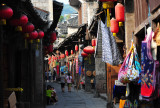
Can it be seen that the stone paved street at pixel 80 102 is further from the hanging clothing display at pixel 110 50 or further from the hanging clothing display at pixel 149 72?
the hanging clothing display at pixel 149 72

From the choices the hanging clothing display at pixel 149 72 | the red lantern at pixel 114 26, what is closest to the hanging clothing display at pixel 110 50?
the red lantern at pixel 114 26

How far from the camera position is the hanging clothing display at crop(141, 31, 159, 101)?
7.48 m

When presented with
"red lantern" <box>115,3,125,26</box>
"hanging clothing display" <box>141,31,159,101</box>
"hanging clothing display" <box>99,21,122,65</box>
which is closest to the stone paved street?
"hanging clothing display" <box>99,21,122,65</box>

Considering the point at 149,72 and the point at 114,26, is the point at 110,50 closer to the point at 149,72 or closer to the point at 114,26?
the point at 114,26

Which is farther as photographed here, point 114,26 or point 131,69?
point 114,26

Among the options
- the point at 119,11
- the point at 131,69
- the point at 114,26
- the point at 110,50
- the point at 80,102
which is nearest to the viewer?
the point at 131,69

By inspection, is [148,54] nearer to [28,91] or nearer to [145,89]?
[145,89]

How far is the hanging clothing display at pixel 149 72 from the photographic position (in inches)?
295

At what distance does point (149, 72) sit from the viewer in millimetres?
7613

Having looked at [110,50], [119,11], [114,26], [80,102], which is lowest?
[80,102]

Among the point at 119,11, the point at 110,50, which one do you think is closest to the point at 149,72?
the point at 119,11

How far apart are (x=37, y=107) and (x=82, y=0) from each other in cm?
1653

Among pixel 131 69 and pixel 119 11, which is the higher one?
pixel 119 11

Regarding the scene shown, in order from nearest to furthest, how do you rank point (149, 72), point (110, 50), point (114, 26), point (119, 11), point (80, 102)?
point (149, 72) < point (119, 11) < point (114, 26) < point (110, 50) < point (80, 102)
